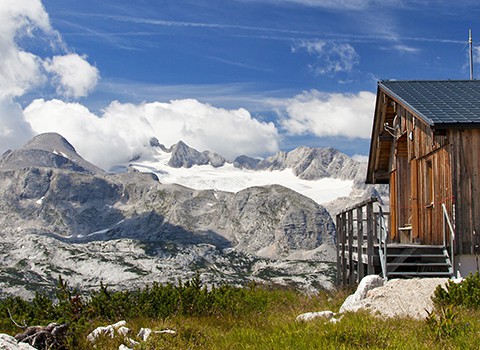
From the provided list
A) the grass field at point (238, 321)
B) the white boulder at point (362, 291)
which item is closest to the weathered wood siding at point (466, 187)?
the grass field at point (238, 321)

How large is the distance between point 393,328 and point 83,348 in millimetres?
5183

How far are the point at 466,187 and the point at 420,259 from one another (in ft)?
10.1

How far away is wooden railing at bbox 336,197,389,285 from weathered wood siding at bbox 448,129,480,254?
7.72ft

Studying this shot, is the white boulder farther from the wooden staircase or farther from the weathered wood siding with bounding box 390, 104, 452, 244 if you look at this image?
the weathered wood siding with bounding box 390, 104, 452, 244

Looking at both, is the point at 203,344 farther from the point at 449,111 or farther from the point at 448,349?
the point at 449,111

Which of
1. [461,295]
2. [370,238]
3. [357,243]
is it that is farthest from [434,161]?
[461,295]

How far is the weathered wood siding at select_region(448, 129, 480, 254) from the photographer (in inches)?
729

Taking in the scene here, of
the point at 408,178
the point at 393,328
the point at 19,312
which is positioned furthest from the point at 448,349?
the point at 408,178

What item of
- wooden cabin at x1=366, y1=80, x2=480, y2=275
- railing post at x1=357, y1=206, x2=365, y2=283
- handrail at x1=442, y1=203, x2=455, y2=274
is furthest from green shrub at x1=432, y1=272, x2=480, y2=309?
railing post at x1=357, y1=206, x2=365, y2=283

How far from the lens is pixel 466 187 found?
18625mm

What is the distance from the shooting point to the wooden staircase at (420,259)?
18.9m

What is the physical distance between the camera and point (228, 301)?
1464 cm

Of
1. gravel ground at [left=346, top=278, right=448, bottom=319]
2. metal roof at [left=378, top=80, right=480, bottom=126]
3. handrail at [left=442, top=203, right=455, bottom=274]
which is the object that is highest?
metal roof at [left=378, top=80, right=480, bottom=126]

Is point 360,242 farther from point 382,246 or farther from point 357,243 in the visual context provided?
point 357,243
